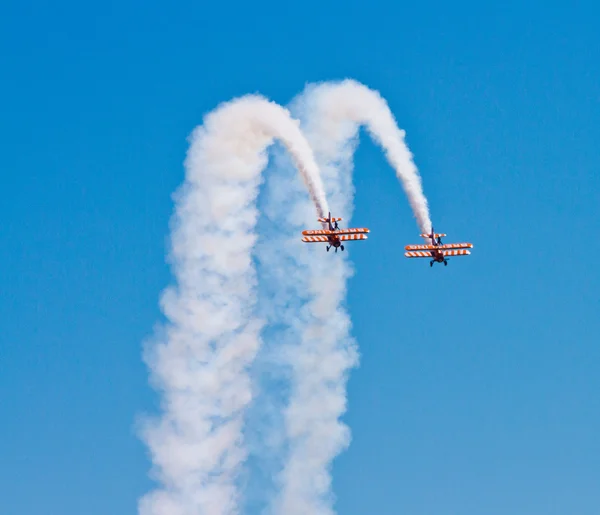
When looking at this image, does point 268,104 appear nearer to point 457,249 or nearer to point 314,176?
point 314,176

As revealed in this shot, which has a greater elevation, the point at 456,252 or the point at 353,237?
the point at 456,252

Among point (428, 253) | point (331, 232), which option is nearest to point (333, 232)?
point (331, 232)

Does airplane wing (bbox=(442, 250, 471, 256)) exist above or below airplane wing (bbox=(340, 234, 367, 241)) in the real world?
above

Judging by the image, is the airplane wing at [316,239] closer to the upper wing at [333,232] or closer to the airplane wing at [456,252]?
the upper wing at [333,232]

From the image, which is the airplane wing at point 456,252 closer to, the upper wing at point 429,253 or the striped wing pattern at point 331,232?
the upper wing at point 429,253

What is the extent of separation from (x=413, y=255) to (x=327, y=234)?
835 centimetres

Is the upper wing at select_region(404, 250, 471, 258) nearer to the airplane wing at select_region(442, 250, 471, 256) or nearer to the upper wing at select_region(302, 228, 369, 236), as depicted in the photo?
the airplane wing at select_region(442, 250, 471, 256)

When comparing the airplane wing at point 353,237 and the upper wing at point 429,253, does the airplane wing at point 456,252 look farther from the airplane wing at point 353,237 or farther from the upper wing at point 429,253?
the airplane wing at point 353,237

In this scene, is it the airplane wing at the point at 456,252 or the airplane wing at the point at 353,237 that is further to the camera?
the airplane wing at the point at 456,252

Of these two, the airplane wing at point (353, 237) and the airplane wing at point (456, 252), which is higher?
the airplane wing at point (456, 252)

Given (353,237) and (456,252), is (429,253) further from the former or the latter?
(353,237)

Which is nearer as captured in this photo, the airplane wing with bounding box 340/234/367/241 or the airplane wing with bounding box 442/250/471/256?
the airplane wing with bounding box 340/234/367/241

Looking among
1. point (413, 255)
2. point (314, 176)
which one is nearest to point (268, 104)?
point (314, 176)

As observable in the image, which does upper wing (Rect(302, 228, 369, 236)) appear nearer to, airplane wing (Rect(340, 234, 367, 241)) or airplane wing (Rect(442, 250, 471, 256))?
airplane wing (Rect(340, 234, 367, 241))
